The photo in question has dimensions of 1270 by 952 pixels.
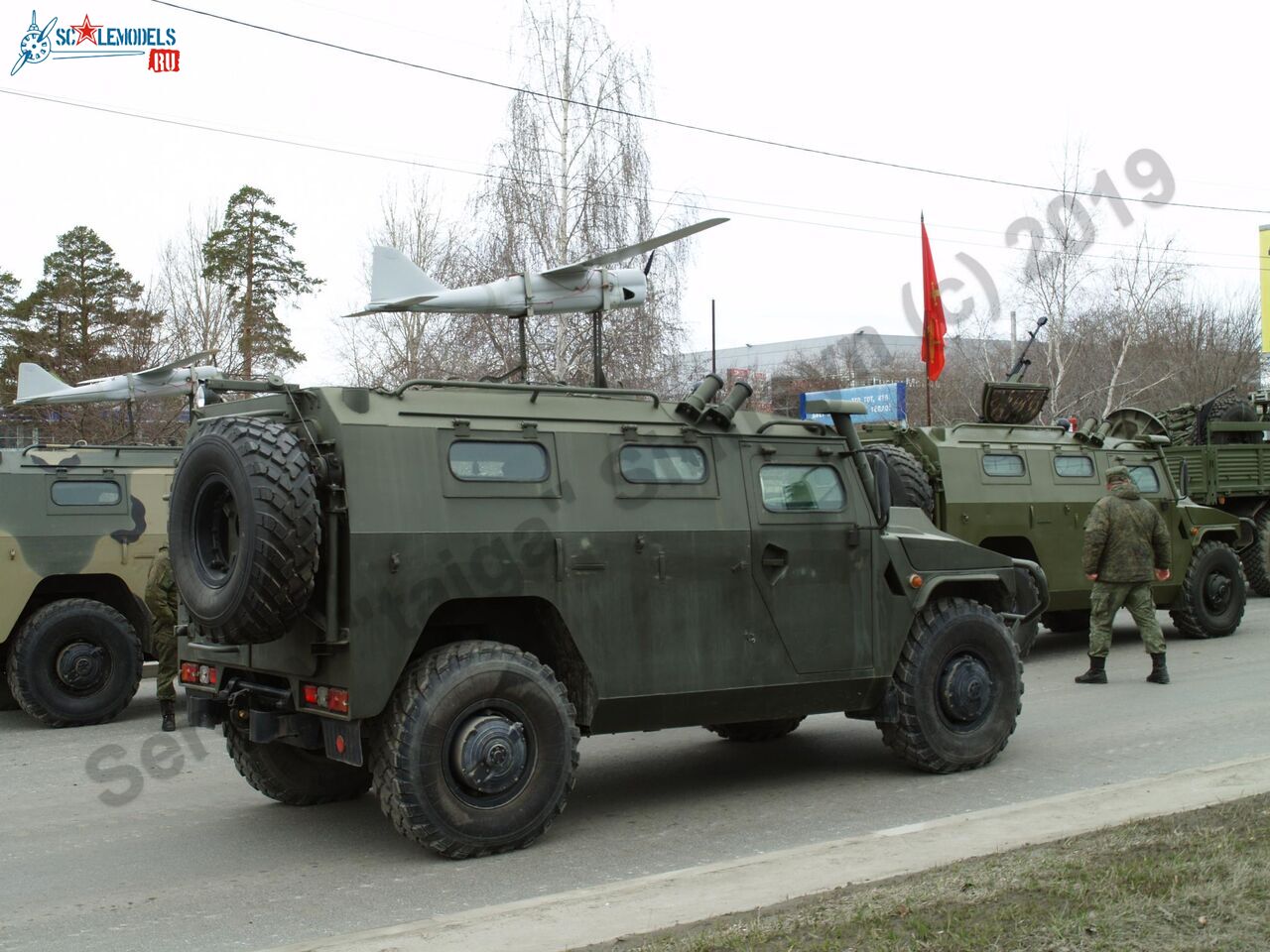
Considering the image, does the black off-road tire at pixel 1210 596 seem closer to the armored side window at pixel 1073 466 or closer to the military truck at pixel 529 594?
the armored side window at pixel 1073 466

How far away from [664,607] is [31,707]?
250 inches

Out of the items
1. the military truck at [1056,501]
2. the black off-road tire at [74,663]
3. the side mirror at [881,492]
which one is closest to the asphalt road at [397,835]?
the black off-road tire at [74,663]

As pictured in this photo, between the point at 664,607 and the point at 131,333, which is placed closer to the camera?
the point at 664,607

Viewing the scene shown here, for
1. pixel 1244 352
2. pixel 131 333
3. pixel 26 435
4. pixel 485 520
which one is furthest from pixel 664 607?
pixel 1244 352

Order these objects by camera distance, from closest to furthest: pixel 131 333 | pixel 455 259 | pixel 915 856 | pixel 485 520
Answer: pixel 915 856
pixel 485 520
pixel 455 259
pixel 131 333

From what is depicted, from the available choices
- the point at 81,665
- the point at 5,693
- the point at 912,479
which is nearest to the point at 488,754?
the point at 81,665

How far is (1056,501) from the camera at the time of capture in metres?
13.8

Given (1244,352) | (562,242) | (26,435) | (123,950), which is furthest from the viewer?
(1244,352)

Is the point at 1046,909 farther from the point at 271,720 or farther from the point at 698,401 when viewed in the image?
the point at 271,720

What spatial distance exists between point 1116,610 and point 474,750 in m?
7.18

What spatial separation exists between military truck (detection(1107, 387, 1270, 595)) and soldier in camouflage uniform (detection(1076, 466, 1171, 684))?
5.92 m

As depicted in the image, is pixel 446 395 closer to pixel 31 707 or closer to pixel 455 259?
pixel 31 707

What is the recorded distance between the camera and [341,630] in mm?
6066

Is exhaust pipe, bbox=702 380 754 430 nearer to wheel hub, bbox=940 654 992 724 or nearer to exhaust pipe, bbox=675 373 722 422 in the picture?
exhaust pipe, bbox=675 373 722 422
